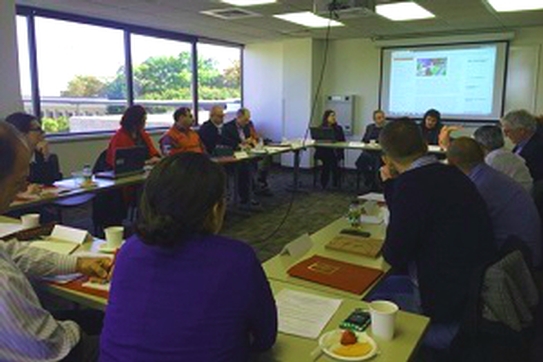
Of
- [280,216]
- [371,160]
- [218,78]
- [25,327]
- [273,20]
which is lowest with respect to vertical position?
[280,216]

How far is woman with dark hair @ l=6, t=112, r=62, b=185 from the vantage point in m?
3.50

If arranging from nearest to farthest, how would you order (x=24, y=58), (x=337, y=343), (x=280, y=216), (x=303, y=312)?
(x=337, y=343) < (x=303, y=312) < (x=280, y=216) < (x=24, y=58)

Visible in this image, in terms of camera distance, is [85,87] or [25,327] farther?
A: [85,87]

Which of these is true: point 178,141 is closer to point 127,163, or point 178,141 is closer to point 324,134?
point 127,163

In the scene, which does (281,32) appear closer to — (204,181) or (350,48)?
(350,48)

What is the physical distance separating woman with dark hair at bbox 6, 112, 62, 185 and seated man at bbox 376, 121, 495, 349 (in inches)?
114

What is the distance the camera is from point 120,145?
14.6ft

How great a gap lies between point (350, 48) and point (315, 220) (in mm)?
4499

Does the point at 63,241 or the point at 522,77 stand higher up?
the point at 522,77

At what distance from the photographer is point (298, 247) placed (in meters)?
2.04

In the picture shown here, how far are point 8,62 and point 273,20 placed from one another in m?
3.50

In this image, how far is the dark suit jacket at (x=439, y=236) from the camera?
1748mm

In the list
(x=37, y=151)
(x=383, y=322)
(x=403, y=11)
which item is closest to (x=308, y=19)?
(x=403, y=11)

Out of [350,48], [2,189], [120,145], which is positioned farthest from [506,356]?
[350,48]
